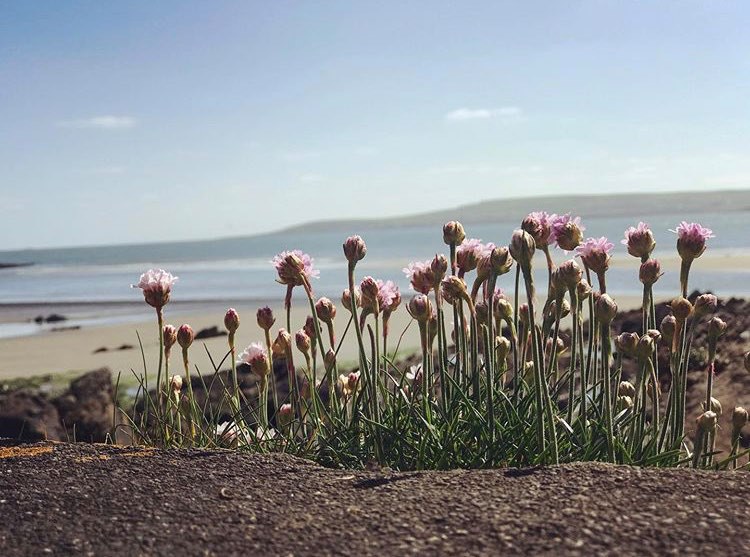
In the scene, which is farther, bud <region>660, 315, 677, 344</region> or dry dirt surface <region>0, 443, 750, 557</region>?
bud <region>660, 315, 677, 344</region>

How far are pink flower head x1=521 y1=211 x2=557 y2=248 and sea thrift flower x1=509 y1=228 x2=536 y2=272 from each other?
402 mm

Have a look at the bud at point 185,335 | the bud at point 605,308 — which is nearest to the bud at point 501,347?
the bud at point 605,308

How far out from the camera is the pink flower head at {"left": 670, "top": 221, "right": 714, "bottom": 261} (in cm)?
337

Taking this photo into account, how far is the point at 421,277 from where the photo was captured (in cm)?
369

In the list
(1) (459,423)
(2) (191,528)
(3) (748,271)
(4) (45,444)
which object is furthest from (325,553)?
(3) (748,271)

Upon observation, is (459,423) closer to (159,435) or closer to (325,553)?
(325,553)

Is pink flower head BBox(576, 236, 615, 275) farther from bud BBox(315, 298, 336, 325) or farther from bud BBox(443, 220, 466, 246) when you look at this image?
bud BBox(315, 298, 336, 325)

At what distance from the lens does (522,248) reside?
297 cm

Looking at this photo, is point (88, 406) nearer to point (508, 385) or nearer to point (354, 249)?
point (508, 385)

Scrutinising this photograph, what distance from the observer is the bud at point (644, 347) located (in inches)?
123

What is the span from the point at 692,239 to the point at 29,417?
517 cm

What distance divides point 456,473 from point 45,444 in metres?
1.70

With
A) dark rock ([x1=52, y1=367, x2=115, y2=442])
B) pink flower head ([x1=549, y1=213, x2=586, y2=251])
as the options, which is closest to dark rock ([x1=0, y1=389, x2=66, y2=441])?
dark rock ([x1=52, y1=367, x2=115, y2=442])

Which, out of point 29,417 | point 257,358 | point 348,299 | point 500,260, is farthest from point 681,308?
point 29,417
